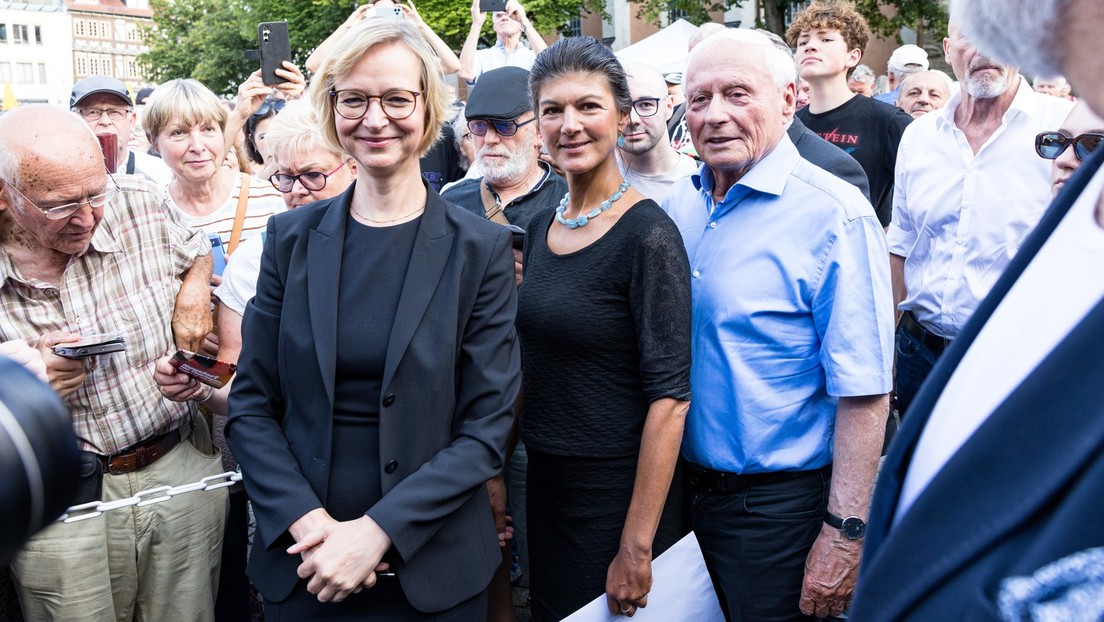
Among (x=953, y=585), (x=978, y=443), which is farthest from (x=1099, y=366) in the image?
(x=953, y=585)

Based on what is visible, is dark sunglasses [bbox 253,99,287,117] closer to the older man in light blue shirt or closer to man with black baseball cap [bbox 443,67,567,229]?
man with black baseball cap [bbox 443,67,567,229]

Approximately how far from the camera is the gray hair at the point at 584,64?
111 inches

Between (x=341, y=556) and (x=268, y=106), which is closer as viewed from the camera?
(x=341, y=556)

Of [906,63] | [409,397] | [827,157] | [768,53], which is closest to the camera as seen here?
[409,397]

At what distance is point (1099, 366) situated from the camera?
0.89 metres

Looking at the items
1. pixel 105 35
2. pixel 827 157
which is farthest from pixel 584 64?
pixel 105 35

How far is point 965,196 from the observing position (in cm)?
381

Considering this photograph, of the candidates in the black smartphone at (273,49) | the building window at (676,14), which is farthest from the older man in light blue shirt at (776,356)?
the building window at (676,14)

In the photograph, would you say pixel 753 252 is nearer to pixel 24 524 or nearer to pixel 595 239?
pixel 595 239

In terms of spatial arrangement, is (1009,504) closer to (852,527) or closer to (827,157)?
(852,527)

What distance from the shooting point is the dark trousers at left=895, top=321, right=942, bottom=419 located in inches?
155

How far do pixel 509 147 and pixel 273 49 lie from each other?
7.89 ft

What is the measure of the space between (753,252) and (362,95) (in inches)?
46.2

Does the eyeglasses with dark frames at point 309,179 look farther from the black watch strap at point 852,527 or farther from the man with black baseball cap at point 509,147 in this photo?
the black watch strap at point 852,527
